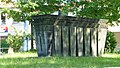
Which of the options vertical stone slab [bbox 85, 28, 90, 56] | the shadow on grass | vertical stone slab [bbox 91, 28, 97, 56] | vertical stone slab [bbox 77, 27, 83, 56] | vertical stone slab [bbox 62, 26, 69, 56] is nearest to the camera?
the shadow on grass

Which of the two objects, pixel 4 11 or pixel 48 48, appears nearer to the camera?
pixel 48 48

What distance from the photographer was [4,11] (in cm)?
2172

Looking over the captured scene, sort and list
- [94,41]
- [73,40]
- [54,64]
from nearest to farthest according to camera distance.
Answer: [54,64]
[73,40]
[94,41]

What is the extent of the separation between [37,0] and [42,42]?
3.98m

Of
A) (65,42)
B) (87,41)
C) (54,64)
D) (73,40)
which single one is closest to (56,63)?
(54,64)

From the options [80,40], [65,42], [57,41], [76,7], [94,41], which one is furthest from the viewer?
[76,7]

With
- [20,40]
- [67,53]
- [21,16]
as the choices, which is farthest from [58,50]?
[20,40]

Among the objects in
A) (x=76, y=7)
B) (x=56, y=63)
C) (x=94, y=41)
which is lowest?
(x=94, y=41)

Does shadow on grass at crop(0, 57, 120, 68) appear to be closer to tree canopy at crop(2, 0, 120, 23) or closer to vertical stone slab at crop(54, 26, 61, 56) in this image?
vertical stone slab at crop(54, 26, 61, 56)

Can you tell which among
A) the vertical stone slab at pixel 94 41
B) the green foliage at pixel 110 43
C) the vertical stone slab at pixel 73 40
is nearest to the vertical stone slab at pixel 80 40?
the vertical stone slab at pixel 73 40

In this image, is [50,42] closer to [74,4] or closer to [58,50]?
[58,50]

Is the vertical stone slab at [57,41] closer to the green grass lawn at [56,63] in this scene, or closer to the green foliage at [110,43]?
the green grass lawn at [56,63]

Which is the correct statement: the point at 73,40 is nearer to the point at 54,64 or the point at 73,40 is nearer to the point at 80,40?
the point at 80,40

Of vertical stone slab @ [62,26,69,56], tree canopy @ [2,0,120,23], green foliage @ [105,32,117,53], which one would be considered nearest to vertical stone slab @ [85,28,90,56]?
vertical stone slab @ [62,26,69,56]
